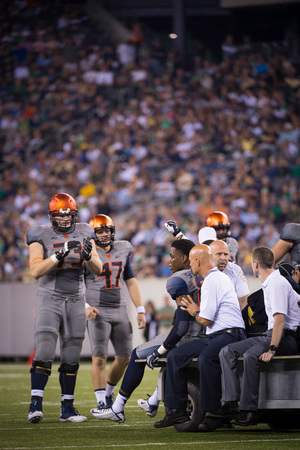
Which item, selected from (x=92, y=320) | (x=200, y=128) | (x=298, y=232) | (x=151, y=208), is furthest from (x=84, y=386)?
(x=200, y=128)

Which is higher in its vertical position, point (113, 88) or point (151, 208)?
point (113, 88)

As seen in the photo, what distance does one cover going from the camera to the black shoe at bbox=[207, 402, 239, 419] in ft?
18.7

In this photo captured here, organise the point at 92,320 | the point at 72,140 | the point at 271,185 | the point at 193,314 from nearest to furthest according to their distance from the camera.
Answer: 1. the point at 193,314
2. the point at 92,320
3. the point at 271,185
4. the point at 72,140

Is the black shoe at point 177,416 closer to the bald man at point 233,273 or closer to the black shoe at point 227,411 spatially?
the black shoe at point 227,411

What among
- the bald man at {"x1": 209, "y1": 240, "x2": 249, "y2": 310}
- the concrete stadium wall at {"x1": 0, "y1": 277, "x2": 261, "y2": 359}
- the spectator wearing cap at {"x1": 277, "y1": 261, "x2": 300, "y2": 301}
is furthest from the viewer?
the concrete stadium wall at {"x1": 0, "y1": 277, "x2": 261, "y2": 359}

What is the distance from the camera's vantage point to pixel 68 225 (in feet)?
23.2

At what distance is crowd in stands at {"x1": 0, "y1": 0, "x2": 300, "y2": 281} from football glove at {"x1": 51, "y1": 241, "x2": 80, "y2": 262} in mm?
8473

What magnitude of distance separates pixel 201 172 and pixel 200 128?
5.14 feet

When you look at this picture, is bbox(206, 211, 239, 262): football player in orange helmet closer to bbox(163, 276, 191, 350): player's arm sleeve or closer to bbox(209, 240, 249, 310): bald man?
bbox(209, 240, 249, 310): bald man

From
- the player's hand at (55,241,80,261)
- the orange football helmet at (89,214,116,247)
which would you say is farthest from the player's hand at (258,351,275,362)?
the orange football helmet at (89,214,116,247)

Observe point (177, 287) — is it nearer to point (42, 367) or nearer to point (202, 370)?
point (202, 370)

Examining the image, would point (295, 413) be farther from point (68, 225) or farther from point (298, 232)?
point (68, 225)

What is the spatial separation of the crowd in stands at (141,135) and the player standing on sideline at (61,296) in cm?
808

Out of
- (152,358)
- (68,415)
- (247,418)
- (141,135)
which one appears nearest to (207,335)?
(152,358)
